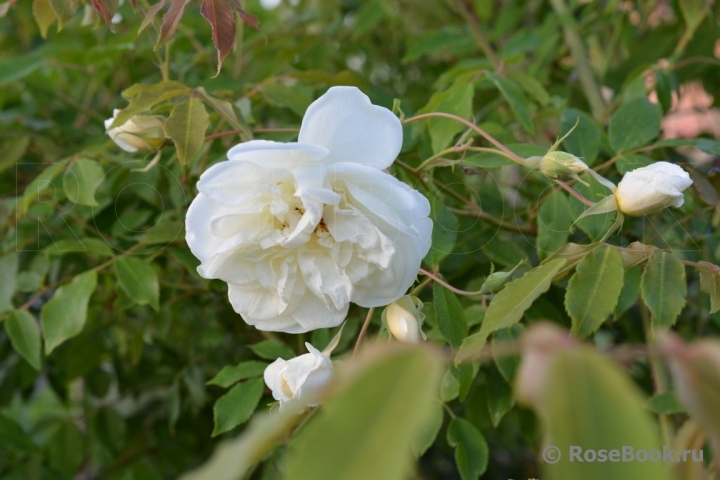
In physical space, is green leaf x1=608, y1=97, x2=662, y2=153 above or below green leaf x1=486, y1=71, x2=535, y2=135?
below

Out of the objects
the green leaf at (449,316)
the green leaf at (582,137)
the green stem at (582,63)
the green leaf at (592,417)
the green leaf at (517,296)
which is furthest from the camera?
the green stem at (582,63)

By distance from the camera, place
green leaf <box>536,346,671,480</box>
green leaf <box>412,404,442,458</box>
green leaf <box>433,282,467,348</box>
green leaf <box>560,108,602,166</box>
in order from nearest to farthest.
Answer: green leaf <box>536,346,671,480</box> < green leaf <box>433,282,467,348</box> < green leaf <box>412,404,442,458</box> < green leaf <box>560,108,602,166</box>

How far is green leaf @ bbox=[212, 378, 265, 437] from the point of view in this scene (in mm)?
744

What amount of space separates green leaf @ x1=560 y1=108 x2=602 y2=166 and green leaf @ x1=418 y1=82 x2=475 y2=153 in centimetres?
13

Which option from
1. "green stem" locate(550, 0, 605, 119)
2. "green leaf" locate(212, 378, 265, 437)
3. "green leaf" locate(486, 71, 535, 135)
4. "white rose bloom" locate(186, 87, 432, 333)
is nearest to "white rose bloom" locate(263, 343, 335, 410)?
"white rose bloom" locate(186, 87, 432, 333)

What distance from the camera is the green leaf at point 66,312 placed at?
82 centimetres

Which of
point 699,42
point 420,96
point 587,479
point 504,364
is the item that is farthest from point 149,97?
point 699,42

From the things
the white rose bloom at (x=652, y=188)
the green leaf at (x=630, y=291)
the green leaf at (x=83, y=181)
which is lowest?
the green leaf at (x=630, y=291)

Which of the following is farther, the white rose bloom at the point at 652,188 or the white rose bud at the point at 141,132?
the white rose bud at the point at 141,132

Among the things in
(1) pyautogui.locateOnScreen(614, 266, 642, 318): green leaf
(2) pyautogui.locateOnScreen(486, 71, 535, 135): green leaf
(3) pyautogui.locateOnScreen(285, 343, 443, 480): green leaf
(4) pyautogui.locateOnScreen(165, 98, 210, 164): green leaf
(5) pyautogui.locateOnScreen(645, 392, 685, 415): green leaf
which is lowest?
(5) pyautogui.locateOnScreen(645, 392, 685, 415): green leaf

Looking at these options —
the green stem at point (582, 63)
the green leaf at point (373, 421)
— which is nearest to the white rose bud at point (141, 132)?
the green leaf at point (373, 421)

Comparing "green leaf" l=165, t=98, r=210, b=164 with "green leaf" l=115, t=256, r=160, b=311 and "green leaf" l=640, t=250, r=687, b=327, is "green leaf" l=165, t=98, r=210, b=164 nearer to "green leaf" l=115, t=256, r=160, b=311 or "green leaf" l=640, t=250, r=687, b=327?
"green leaf" l=115, t=256, r=160, b=311

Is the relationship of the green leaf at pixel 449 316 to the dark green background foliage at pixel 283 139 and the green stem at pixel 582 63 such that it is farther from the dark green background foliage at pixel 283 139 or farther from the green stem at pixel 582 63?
the green stem at pixel 582 63

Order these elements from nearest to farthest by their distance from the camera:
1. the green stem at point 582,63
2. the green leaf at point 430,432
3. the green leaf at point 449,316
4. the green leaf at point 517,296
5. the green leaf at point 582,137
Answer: the green leaf at point 517,296 < the green leaf at point 449,316 < the green leaf at point 430,432 < the green leaf at point 582,137 < the green stem at point 582,63
